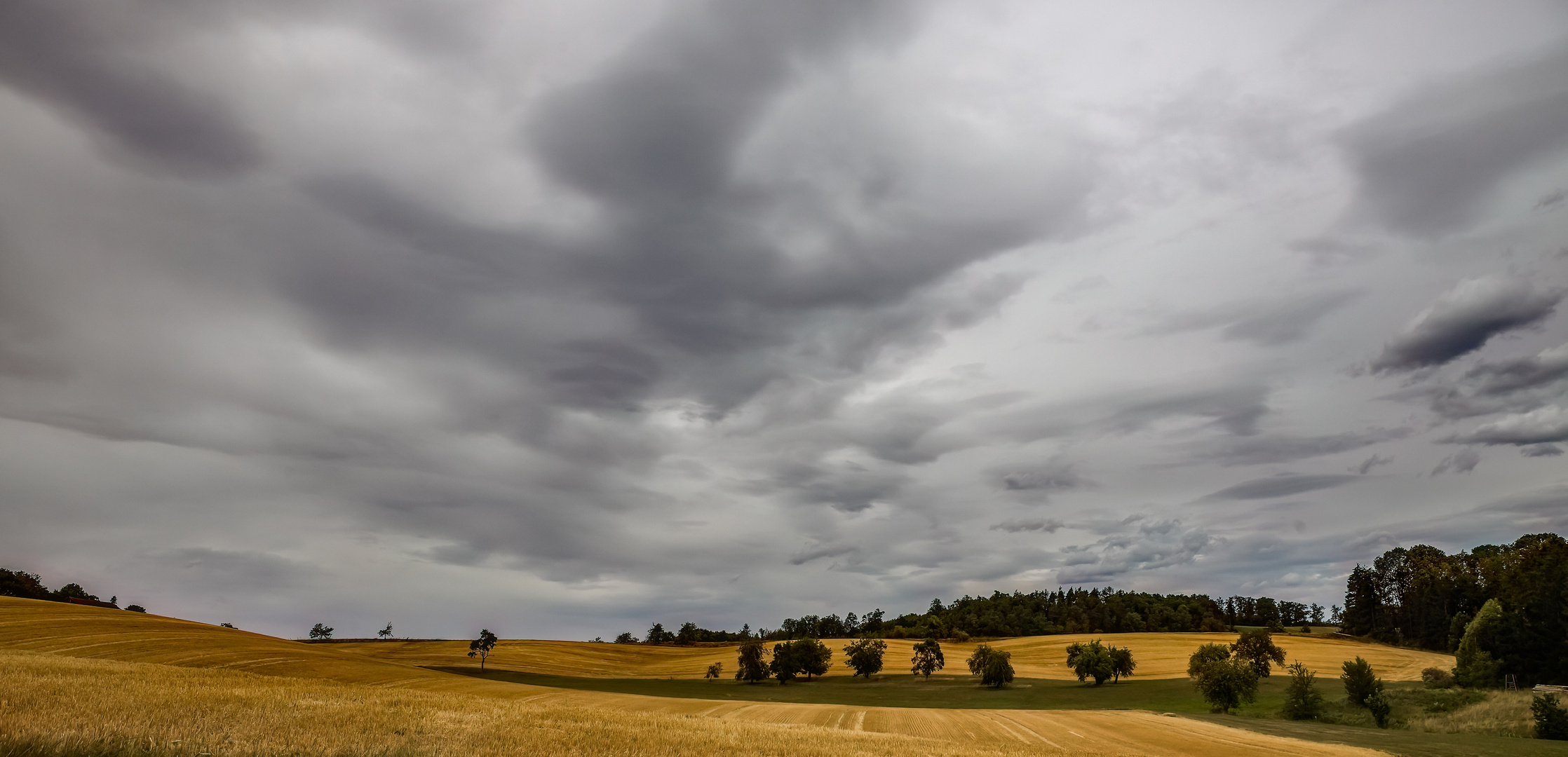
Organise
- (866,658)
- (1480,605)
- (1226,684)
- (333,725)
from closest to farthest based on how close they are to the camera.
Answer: (333,725) → (1226,684) → (866,658) → (1480,605)

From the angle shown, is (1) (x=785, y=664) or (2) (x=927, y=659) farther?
(2) (x=927, y=659)

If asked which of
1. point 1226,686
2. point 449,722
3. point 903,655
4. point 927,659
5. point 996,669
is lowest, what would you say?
point 903,655

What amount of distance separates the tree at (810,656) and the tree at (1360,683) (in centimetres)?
7201

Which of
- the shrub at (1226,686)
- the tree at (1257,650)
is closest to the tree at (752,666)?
the shrub at (1226,686)

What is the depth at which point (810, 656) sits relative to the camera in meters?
122

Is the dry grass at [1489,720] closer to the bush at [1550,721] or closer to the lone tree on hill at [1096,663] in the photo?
the bush at [1550,721]

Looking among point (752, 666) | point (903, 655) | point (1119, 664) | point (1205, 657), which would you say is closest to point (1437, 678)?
point (1205, 657)

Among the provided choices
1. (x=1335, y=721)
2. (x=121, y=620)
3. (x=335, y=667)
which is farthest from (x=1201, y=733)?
(x=121, y=620)

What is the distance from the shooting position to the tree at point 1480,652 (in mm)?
84000

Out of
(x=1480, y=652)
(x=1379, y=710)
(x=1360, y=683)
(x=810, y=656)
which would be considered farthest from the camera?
(x=810, y=656)

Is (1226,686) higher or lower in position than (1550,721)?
lower

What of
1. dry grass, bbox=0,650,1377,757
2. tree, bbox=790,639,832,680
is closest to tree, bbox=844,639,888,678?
tree, bbox=790,639,832,680

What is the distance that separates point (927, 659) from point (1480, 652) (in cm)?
6910

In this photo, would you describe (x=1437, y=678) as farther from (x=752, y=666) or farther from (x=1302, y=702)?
(x=752, y=666)
